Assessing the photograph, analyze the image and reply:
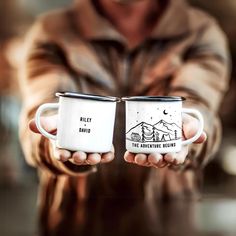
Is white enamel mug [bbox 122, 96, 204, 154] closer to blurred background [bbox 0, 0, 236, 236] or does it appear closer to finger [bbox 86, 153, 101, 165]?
finger [bbox 86, 153, 101, 165]

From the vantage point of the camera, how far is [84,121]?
670 mm

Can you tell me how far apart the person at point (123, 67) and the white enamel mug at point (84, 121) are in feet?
0.66

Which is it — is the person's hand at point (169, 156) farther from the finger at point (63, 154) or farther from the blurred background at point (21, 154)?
the blurred background at point (21, 154)

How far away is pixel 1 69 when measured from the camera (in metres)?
0.92

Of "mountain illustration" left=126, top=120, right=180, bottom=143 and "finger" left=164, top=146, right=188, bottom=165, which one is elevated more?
"mountain illustration" left=126, top=120, right=180, bottom=143

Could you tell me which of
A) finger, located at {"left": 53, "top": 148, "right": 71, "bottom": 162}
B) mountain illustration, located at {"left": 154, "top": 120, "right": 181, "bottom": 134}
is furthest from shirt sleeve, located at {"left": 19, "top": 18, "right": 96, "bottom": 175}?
mountain illustration, located at {"left": 154, "top": 120, "right": 181, "bottom": 134}

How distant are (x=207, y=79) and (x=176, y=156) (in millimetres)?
247

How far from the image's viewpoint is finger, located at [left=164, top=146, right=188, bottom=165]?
2.26 ft

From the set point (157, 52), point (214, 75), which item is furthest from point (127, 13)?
point (214, 75)

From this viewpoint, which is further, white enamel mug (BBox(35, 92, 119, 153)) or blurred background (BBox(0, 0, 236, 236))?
blurred background (BBox(0, 0, 236, 236))

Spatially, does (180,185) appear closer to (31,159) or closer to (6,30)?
(31,159)

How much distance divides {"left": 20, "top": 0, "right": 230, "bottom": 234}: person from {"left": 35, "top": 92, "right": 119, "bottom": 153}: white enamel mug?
20cm

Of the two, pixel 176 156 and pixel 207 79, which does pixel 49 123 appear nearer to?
pixel 176 156

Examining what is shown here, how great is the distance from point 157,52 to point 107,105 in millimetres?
259
